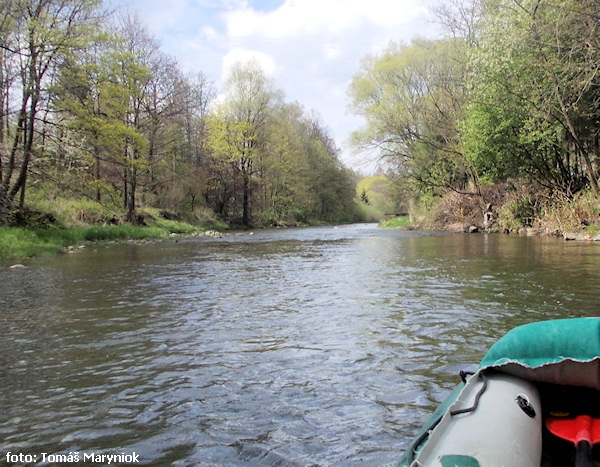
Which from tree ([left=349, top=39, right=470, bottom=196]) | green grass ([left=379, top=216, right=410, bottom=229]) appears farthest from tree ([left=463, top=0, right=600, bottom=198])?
green grass ([left=379, top=216, right=410, bottom=229])

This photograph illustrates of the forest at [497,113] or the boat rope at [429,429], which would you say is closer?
the boat rope at [429,429]

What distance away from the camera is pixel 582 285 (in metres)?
5.99

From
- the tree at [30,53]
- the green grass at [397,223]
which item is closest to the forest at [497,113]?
the green grass at [397,223]

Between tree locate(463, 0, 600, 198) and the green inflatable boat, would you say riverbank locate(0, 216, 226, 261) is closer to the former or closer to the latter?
the green inflatable boat

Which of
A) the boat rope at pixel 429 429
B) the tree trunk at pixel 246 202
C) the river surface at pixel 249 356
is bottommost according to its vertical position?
the river surface at pixel 249 356

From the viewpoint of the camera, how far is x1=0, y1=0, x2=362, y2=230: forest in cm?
1235

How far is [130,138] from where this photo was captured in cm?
1997

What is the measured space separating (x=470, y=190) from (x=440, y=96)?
4.96m

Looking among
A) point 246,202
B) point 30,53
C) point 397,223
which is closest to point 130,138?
point 30,53

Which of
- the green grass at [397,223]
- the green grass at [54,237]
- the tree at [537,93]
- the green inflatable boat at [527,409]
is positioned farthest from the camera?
the green grass at [397,223]

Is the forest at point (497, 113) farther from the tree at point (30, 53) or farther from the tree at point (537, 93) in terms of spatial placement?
the tree at point (30, 53)

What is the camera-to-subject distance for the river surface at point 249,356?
7.57 feet

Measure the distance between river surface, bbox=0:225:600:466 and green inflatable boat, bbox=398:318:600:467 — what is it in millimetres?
527

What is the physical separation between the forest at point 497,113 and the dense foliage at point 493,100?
5 centimetres
